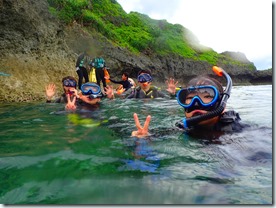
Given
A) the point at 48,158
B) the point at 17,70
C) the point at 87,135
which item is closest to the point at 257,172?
the point at 48,158

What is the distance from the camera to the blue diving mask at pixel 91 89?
5.94 metres

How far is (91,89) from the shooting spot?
5949 mm

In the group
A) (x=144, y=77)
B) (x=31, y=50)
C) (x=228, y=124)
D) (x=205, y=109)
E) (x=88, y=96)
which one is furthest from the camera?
(x=31, y=50)

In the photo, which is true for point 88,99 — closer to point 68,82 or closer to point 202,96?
point 68,82

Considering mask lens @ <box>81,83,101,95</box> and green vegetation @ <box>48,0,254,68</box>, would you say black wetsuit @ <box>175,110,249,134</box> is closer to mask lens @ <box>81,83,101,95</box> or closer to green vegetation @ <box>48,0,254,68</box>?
mask lens @ <box>81,83,101,95</box>

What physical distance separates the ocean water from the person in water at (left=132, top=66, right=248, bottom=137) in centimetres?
18

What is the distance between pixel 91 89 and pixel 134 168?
3.89 metres

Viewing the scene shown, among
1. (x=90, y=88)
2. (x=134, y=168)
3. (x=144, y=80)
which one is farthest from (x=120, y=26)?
(x=134, y=168)

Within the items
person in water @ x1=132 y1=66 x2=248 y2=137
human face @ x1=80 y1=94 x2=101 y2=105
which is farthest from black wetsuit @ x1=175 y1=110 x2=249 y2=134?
human face @ x1=80 y1=94 x2=101 y2=105

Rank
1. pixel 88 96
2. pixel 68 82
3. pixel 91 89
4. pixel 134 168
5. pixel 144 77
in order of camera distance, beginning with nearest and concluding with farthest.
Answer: pixel 134 168, pixel 91 89, pixel 88 96, pixel 68 82, pixel 144 77

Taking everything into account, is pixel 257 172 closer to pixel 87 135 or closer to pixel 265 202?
pixel 265 202

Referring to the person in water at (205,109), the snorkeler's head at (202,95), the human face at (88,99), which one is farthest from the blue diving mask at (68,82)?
the snorkeler's head at (202,95)

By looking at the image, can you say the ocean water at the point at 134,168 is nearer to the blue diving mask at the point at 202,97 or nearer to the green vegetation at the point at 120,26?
the blue diving mask at the point at 202,97

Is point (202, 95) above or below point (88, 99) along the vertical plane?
above
